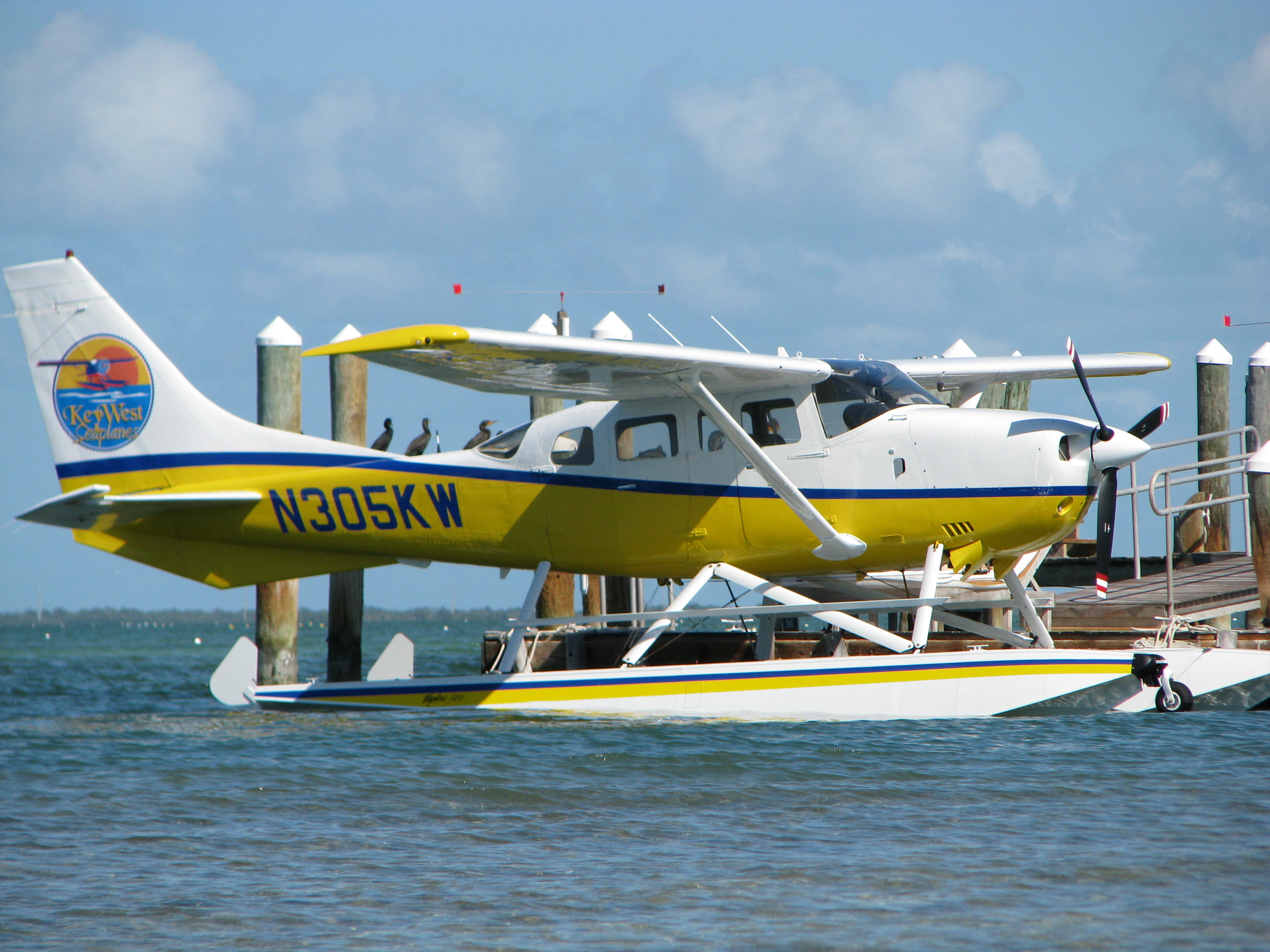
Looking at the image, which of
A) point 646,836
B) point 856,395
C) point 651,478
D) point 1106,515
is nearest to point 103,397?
point 651,478

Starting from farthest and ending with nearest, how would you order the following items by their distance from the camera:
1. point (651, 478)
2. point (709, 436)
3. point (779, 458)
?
Result: 1. point (651, 478)
2. point (709, 436)
3. point (779, 458)

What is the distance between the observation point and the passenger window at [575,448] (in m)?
11.7

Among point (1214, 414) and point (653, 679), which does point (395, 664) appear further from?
point (1214, 414)

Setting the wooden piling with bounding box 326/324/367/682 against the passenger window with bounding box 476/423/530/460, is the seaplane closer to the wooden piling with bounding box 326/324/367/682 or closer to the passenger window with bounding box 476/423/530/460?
the passenger window with bounding box 476/423/530/460

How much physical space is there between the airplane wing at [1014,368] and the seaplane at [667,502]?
0.03 m

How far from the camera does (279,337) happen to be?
47.8ft

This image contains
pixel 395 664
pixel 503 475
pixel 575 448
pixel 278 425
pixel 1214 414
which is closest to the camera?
pixel 575 448

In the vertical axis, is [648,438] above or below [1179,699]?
above

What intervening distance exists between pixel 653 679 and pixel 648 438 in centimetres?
207

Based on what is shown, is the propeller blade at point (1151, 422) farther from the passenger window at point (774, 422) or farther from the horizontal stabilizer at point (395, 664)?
the horizontal stabilizer at point (395, 664)

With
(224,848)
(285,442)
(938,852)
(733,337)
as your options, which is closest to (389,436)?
(285,442)

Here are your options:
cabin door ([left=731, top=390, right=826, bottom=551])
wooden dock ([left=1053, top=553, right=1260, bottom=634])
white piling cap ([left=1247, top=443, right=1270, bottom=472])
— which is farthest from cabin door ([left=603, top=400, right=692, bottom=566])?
white piling cap ([left=1247, top=443, right=1270, bottom=472])

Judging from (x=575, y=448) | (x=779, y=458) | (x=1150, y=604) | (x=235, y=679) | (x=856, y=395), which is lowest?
(x=235, y=679)

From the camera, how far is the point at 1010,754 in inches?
356
